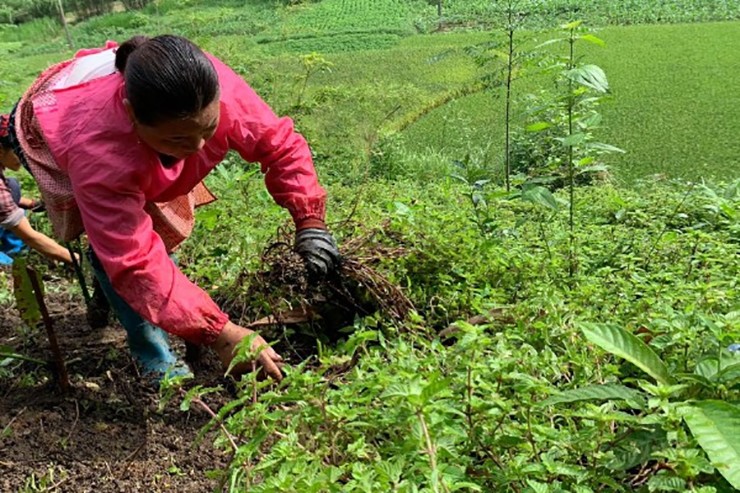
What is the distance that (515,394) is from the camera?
1308 mm

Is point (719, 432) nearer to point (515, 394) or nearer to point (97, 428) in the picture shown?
point (515, 394)

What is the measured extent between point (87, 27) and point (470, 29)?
7.12 meters

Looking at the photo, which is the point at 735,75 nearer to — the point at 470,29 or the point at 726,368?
the point at 470,29

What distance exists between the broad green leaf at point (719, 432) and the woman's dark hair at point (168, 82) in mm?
1129

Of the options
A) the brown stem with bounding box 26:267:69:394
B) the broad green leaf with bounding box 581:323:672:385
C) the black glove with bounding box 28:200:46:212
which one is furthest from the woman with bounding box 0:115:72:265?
the broad green leaf with bounding box 581:323:672:385

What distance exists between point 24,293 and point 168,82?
0.94 m

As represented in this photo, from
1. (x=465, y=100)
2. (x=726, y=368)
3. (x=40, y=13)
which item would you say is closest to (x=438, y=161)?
(x=465, y=100)

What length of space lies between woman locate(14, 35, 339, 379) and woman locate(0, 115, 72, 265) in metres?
0.46

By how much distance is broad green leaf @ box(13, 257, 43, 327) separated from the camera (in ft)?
6.71

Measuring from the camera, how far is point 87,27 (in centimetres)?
1326

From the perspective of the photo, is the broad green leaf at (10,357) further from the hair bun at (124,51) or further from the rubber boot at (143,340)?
the hair bun at (124,51)

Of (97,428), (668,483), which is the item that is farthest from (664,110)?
(668,483)

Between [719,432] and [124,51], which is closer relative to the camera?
[719,432]

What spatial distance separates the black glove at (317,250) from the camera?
77.3 inches
